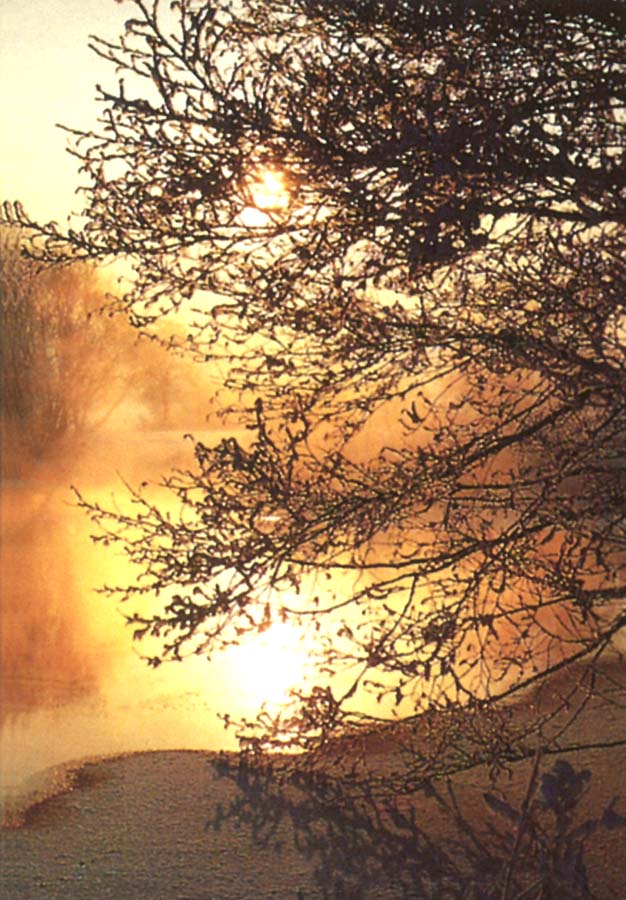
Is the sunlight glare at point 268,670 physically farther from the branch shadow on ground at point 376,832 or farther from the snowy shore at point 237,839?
the branch shadow on ground at point 376,832

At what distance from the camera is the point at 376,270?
683cm

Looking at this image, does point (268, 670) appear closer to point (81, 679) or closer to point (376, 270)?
point (81, 679)

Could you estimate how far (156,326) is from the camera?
314 inches

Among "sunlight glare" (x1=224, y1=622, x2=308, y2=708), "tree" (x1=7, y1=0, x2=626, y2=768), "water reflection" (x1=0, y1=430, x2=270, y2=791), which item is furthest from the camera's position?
"sunlight glare" (x1=224, y1=622, x2=308, y2=708)

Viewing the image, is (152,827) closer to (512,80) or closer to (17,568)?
(512,80)

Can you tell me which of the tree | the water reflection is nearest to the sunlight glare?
the water reflection

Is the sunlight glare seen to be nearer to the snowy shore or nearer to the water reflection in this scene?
the water reflection

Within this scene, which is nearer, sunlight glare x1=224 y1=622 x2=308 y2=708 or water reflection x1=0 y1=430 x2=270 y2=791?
water reflection x1=0 y1=430 x2=270 y2=791

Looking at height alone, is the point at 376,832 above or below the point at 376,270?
below

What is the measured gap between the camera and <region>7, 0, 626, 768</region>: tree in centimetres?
657

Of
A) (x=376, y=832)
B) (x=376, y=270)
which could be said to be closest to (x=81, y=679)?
(x=376, y=832)

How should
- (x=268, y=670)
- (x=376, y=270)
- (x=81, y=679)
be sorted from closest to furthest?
1. (x=376, y=270)
2. (x=268, y=670)
3. (x=81, y=679)

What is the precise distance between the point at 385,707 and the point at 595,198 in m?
7.21

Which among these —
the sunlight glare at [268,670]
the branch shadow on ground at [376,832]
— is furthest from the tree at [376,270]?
the sunlight glare at [268,670]
